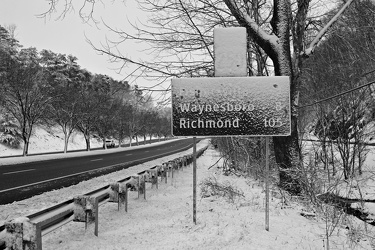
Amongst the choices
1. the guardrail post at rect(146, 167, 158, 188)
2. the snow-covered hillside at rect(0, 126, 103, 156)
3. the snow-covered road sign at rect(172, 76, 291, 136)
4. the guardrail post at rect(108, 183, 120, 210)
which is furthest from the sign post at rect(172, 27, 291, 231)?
the snow-covered hillside at rect(0, 126, 103, 156)

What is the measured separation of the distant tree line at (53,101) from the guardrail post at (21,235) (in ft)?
14.3

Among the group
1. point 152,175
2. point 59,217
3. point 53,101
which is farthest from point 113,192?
point 53,101

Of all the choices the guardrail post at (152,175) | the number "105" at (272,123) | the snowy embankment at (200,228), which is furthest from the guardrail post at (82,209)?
the guardrail post at (152,175)

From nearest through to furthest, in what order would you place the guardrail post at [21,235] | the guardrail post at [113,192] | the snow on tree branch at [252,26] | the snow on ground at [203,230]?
the guardrail post at [21,235] < the snow on ground at [203,230] < the guardrail post at [113,192] < the snow on tree branch at [252,26]

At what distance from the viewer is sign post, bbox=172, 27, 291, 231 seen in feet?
14.7

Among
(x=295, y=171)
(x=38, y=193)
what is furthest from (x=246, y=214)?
(x=38, y=193)

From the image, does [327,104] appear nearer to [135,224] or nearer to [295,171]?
[295,171]

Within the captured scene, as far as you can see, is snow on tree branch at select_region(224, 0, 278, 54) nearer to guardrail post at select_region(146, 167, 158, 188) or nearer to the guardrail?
the guardrail

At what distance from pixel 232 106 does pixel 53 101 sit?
35.0 m

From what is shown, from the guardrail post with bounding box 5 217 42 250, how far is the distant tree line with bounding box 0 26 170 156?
4.35 m

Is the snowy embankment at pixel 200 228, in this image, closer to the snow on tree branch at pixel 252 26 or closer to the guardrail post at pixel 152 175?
the guardrail post at pixel 152 175

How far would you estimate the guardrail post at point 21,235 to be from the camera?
3.12 m

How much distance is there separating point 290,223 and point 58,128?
52885 mm

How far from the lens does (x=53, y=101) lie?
35.0 meters
